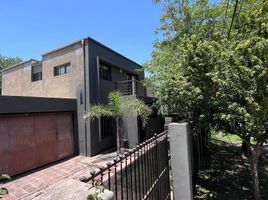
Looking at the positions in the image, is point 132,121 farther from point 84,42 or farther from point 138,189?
point 138,189

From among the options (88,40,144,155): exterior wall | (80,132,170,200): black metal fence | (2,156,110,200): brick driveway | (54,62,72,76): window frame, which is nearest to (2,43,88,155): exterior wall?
(54,62,72,76): window frame

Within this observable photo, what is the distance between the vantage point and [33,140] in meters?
8.80

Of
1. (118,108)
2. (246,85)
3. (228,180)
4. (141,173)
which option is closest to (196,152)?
(228,180)

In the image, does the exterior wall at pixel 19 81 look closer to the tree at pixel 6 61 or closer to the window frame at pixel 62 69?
the window frame at pixel 62 69

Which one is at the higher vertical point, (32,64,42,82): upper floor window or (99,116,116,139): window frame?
(32,64,42,82): upper floor window

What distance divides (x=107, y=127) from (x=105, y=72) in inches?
142

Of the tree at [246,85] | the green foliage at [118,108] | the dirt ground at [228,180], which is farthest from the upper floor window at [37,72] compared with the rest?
the tree at [246,85]

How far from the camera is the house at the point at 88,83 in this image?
10.7 meters

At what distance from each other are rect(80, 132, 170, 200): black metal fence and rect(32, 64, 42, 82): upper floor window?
12.5 m

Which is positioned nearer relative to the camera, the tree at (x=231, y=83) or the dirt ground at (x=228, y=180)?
the tree at (x=231, y=83)

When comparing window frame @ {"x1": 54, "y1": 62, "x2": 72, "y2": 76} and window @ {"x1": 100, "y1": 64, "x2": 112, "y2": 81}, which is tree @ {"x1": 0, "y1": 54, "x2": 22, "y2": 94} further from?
window @ {"x1": 100, "y1": 64, "x2": 112, "y2": 81}

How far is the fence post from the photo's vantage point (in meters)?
3.83

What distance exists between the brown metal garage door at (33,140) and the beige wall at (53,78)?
5.89ft

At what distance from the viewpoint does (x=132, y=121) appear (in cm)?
1124
